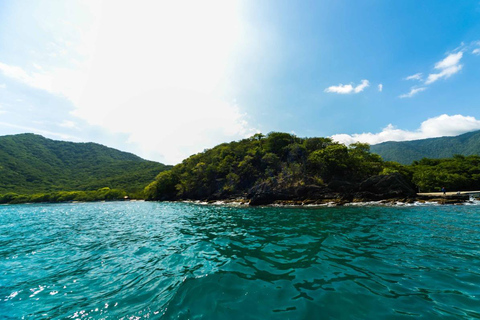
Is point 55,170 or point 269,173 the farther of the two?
point 55,170

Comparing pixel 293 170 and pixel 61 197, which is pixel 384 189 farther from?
pixel 61 197

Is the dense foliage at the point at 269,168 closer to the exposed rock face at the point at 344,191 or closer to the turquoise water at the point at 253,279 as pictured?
the exposed rock face at the point at 344,191

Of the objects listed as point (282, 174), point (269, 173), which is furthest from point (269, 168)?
point (282, 174)

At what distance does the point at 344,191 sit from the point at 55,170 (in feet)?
709

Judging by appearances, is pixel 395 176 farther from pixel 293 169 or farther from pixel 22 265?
pixel 22 265

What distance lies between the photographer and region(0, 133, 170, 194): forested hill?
400 ft

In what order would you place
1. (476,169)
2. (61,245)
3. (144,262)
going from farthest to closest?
(476,169)
(61,245)
(144,262)

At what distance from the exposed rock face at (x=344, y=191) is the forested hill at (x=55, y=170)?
98.8 meters

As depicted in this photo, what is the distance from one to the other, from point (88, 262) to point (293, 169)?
4747cm

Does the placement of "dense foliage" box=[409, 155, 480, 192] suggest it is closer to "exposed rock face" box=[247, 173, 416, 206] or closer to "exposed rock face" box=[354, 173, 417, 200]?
"exposed rock face" box=[247, 173, 416, 206]

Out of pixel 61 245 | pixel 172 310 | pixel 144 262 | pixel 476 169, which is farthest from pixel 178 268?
pixel 476 169

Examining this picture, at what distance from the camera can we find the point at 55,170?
15475 cm

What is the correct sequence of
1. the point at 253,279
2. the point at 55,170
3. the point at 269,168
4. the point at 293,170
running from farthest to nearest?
the point at 55,170, the point at 269,168, the point at 293,170, the point at 253,279

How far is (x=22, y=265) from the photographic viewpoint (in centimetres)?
836
